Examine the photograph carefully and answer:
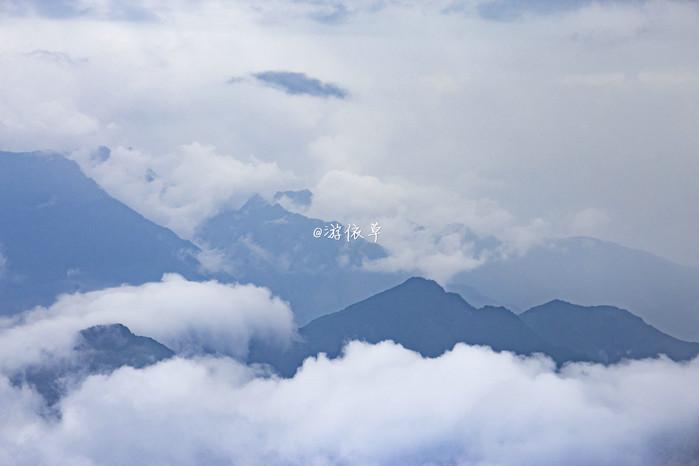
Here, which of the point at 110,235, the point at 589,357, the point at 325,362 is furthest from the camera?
the point at 110,235

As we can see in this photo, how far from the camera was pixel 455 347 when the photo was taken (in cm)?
3706

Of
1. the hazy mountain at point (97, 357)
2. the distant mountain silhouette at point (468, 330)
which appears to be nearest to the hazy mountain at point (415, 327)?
the distant mountain silhouette at point (468, 330)

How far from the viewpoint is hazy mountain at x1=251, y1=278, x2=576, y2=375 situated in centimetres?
3672

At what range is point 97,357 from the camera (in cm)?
4022

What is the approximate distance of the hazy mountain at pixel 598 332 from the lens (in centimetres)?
3388

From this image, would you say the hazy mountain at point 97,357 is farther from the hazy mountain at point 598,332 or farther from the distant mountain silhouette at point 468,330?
the hazy mountain at point 598,332

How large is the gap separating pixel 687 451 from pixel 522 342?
314 inches

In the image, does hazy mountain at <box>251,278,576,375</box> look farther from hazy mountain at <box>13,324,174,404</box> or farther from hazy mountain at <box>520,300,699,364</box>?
hazy mountain at <box>13,324,174,404</box>

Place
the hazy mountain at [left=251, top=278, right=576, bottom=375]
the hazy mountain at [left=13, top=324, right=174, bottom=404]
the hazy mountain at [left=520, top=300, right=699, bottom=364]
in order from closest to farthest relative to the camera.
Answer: the hazy mountain at [left=520, top=300, right=699, bottom=364]
the hazy mountain at [left=251, top=278, right=576, bottom=375]
the hazy mountain at [left=13, top=324, right=174, bottom=404]

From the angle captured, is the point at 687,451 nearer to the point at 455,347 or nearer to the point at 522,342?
the point at 522,342

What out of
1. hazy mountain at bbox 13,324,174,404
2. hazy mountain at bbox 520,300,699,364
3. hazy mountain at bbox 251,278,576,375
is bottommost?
hazy mountain at bbox 13,324,174,404

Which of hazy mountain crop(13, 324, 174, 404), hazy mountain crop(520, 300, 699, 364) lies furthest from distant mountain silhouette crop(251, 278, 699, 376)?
hazy mountain crop(13, 324, 174, 404)

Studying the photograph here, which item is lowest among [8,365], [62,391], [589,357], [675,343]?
[62,391]

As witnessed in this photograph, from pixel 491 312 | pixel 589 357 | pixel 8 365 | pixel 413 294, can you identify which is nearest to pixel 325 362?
pixel 413 294
